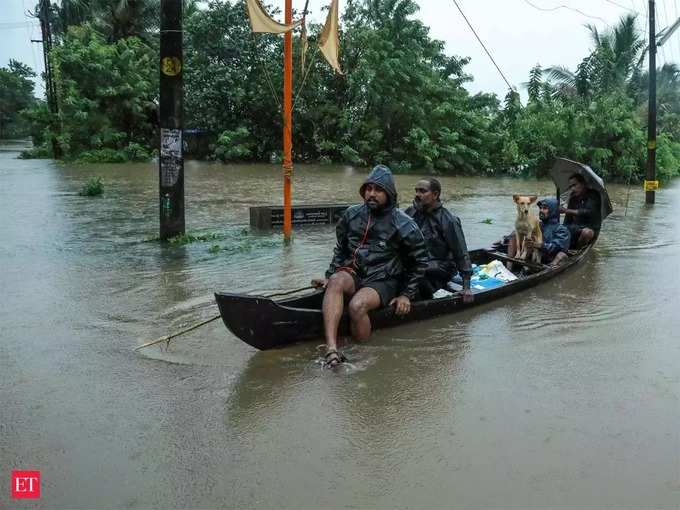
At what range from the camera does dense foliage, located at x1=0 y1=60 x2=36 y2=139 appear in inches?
2388

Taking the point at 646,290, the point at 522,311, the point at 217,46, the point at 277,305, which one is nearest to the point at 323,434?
the point at 277,305

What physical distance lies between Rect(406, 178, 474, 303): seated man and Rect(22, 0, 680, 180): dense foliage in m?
21.8

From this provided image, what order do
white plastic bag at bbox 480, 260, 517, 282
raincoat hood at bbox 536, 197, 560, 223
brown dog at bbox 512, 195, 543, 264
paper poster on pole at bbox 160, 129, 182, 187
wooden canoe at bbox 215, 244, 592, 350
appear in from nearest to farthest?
wooden canoe at bbox 215, 244, 592, 350 < white plastic bag at bbox 480, 260, 517, 282 < brown dog at bbox 512, 195, 543, 264 < raincoat hood at bbox 536, 197, 560, 223 < paper poster on pole at bbox 160, 129, 182, 187

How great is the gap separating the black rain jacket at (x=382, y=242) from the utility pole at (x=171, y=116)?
5110mm

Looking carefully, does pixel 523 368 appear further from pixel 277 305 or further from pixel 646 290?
pixel 646 290

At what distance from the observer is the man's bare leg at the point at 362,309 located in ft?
18.5

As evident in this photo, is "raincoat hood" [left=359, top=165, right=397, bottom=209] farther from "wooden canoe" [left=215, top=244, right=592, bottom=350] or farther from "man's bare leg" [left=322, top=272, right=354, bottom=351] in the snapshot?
"wooden canoe" [left=215, top=244, right=592, bottom=350]

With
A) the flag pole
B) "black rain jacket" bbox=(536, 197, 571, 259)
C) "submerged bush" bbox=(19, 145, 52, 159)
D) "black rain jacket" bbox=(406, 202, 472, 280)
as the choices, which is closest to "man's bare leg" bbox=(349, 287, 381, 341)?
"black rain jacket" bbox=(406, 202, 472, 280)

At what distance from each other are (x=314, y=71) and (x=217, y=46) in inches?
182

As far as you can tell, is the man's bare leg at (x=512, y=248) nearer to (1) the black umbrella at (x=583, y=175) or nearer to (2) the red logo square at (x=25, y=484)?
(1) the black umbrella at (x=583, y=175)

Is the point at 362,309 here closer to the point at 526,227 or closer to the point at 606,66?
the point at 526,227

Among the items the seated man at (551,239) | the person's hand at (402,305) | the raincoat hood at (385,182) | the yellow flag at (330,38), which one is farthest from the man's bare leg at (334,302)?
the yellow flag at (330,38)

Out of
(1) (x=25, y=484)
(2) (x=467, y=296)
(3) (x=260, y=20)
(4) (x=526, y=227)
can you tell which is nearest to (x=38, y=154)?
(3) (x=260, y=20)

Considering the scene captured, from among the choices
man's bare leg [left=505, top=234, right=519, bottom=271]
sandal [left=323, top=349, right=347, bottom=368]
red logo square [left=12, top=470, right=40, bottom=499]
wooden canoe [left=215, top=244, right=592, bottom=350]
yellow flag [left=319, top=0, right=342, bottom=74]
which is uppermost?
yellow flag [left=319, top=0, right=342, bottom=74]
